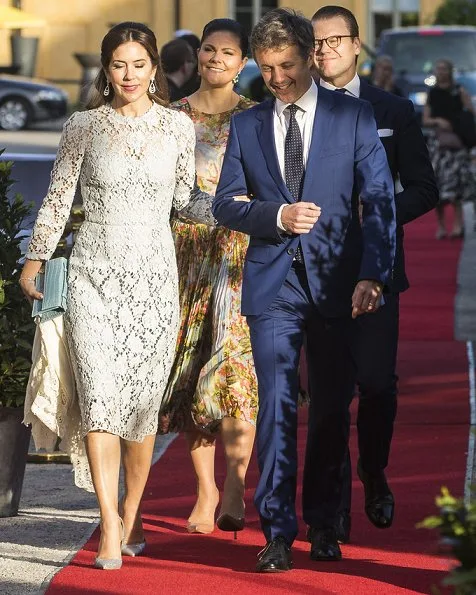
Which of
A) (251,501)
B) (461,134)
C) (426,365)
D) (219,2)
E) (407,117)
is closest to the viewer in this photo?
(407,117)

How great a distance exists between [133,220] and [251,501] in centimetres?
173

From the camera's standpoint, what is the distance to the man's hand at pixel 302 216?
5906 mm

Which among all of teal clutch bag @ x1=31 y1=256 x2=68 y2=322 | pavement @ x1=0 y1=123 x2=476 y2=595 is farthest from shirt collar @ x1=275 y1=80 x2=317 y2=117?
pavement @ x1=0 y1=123 x2=476 y2=595

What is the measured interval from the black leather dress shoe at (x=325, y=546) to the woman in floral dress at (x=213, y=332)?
2.10 feet

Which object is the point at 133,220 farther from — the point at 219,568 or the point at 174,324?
the point at 219,568

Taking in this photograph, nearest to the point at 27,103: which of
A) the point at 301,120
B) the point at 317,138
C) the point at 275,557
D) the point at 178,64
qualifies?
the point at 178,64

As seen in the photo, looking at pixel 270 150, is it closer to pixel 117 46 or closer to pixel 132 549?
pixel 117 46

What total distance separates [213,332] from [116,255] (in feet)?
2.62

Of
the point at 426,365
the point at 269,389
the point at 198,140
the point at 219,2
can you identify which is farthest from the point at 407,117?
the point at 219,2

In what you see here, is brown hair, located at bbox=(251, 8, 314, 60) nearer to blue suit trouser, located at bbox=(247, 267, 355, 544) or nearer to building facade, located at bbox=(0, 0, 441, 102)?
blue suit trouser, located at bbox=(247, 267, 355, 544)

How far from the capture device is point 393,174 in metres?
7.03

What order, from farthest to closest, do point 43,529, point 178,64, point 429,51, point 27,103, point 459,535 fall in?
point 27,103, point 429,51, point 178,64, point 43,529, point 459,535

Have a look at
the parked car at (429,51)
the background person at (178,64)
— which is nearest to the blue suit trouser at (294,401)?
the background person at (178,64)

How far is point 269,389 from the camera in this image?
618 cm
